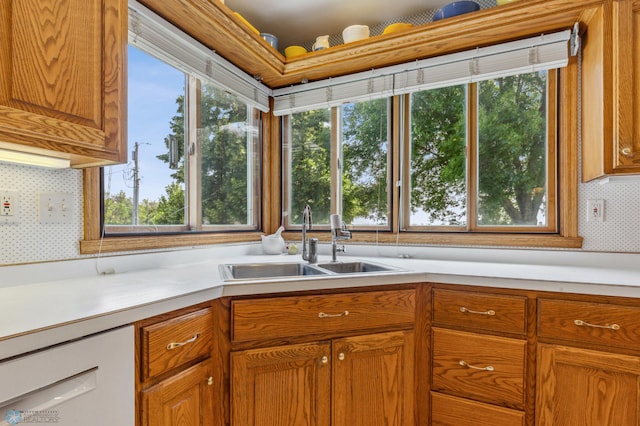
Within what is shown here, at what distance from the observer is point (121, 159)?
117 cm

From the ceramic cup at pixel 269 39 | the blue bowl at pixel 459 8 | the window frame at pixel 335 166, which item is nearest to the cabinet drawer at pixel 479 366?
the window frame at pixel 335 166

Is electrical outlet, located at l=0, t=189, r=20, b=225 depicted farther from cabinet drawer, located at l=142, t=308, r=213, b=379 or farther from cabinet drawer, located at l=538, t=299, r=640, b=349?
cabinet drawer, located at l=538, t=299, r=640, b=349

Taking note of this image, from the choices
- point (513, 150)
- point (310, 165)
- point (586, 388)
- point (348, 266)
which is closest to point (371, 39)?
point (310, 165)

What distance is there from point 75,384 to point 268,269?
1140 mm

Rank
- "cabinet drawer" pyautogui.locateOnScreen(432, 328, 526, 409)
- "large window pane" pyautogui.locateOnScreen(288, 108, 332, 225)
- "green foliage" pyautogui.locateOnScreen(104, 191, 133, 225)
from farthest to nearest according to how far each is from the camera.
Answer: "large window pane" pyautogui.locateOnScreen(288, 108, 332, 225) < "green foliage" pyautogui.locateOnScreen(104, 191, 133, 225) < "cabinet drawer" pyautogui.locateOnScreen(432, 328, 526, 409)

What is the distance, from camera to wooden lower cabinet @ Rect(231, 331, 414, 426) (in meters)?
1.30

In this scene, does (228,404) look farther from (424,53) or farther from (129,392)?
(424,53)

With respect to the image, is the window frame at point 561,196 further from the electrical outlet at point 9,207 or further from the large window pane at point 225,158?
the electrical outlet at point 9,207

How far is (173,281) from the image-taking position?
130 cm

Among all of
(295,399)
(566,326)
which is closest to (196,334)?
(295,399)

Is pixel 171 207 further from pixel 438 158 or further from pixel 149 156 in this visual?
pixel 438 158

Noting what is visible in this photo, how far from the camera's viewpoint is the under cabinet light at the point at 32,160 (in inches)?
42.3

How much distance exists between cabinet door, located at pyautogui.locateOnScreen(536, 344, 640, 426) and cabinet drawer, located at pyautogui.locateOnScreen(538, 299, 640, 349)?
0.05m

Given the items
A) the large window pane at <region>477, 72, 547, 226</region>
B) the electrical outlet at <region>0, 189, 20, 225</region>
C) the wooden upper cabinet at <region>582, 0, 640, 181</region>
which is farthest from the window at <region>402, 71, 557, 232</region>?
the electrical outlet at <region>0, 189, 20, 225</region>
